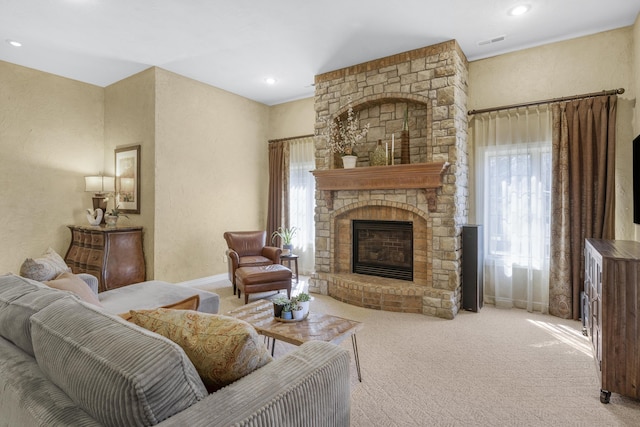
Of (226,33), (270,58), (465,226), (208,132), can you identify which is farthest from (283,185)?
(465,226)

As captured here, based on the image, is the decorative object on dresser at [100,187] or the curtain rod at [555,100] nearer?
the curtain rod at [555,100]

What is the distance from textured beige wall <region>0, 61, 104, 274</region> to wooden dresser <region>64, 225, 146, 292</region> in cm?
42

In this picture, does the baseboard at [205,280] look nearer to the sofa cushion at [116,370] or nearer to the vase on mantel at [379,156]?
the vase on mantel at [379,156]

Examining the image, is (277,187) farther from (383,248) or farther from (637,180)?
(637,180)

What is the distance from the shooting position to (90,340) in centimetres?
96

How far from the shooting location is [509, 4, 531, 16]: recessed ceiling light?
3.03 metres

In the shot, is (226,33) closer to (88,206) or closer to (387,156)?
(387,156)

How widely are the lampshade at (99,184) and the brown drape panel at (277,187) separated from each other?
243cm

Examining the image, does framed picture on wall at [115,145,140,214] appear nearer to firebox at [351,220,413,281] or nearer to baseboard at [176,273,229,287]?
baseboard at [176,273,229,287]

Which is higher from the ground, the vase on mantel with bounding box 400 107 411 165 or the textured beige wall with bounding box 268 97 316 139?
the textured beige wall with bounding box 268 97 316 139

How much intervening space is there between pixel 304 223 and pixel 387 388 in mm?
3690

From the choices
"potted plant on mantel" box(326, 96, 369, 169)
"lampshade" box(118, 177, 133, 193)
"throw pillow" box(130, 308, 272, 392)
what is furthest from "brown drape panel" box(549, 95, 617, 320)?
"lampshade" box(118, 177, 133, 193)

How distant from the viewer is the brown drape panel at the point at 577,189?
11.0ft

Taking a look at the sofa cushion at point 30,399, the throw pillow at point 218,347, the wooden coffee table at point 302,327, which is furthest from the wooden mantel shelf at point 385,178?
the sofa cushion at point 30,399
